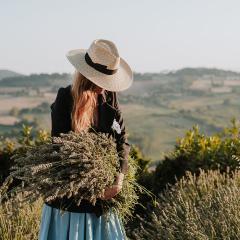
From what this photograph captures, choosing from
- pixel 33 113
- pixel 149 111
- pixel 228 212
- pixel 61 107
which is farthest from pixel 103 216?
pixel 149 111

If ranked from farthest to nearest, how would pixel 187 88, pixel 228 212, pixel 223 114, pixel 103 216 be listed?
pixel 187 88 → pixel 223 114 → pixel 228 212 → pixel 103 216

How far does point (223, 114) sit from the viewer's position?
97.0m

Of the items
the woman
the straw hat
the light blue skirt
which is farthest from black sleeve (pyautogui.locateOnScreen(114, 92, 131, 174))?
the light blue skirt

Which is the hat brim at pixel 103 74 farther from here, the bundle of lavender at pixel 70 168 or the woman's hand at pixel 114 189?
the woman's hand at pixel 114 189

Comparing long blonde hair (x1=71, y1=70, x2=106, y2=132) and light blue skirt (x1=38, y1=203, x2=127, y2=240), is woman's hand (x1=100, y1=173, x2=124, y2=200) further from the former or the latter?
long blonde hair (x1=71, y1=70, x2=106, y2=132)

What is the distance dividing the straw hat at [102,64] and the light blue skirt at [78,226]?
31.1 inches

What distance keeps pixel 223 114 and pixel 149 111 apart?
12.5m

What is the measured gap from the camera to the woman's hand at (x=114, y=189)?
334cm

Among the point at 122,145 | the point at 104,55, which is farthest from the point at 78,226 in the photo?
the point at 104,55

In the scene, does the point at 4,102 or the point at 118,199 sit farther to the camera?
the point at 4,102

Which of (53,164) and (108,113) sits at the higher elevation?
(108,113)

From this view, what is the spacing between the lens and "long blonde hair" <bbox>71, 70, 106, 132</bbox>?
330 cm

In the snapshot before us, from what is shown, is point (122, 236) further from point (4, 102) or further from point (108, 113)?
point (4, 102)

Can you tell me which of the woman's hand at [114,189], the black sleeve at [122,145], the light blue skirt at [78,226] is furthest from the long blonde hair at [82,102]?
the light blue skirt at [78,226]
